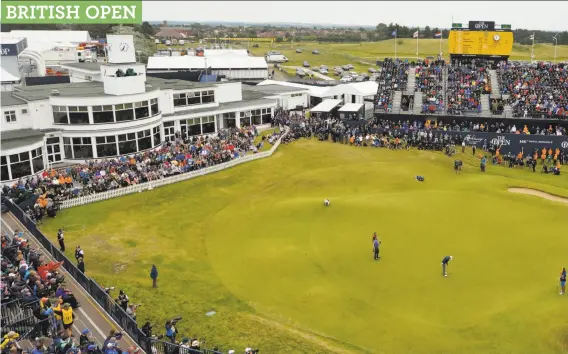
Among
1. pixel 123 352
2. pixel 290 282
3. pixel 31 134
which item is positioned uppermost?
pixel 31 134

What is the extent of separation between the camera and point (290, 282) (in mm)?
26906

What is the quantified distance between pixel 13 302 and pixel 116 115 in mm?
30309

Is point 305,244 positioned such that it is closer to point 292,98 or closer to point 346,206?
point 346,206

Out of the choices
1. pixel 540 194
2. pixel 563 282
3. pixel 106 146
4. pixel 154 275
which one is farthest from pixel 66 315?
pixel 540 194

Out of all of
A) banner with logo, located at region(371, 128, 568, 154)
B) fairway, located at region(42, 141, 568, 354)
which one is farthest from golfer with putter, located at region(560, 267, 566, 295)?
banner with logo, located at region(371, 128, 568, 154)

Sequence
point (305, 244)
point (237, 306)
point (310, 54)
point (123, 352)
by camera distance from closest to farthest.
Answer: point (123, 352) → point (237, 306) → point (305, 244) → point (310, 54)

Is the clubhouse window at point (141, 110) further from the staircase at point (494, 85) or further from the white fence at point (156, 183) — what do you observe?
the staircase at point (494, 85)

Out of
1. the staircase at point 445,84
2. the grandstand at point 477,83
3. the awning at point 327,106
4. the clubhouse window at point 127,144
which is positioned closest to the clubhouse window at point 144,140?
the clubhouse window at point 127,144

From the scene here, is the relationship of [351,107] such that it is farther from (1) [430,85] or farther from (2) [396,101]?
(1) [430,85]

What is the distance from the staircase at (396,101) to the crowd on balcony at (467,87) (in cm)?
571

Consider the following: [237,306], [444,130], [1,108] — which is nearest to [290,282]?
[237,306]

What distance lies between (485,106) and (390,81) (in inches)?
507

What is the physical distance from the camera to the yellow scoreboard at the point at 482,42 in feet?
230

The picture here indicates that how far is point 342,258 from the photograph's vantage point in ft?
96.4
